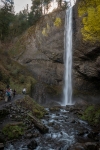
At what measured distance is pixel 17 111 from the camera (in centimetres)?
1390

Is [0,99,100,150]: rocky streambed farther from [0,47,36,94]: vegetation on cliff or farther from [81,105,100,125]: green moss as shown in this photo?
[0,47,36,94]: vegetation on cliff

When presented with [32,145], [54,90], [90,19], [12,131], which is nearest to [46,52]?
[54,90]

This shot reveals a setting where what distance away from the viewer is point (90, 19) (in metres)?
23.9

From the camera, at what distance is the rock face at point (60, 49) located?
24781 millimetres

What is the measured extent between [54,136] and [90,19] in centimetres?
1826

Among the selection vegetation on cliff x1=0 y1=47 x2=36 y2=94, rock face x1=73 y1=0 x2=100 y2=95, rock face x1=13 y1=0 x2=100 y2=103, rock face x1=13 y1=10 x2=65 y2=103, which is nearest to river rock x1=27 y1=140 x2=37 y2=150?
vegetation on cliff x1=0 y1=47 x2=36 y2=94

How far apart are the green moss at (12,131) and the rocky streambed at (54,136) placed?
132 mm

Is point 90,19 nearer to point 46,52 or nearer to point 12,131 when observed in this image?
point 46,52

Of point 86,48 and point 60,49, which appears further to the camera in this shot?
point 60,49

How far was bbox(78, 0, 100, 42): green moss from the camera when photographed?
22358 mm

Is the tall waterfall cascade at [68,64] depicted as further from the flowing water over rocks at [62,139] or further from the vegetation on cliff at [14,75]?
the flowing water over rocks at [62,139]

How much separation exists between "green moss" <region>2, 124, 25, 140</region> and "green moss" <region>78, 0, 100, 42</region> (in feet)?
52.0

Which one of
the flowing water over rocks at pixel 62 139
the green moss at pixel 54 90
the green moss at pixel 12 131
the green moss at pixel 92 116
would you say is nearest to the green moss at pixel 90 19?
the green moss at pixel 54 90

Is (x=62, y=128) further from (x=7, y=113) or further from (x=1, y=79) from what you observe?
(x=1, y=79)
